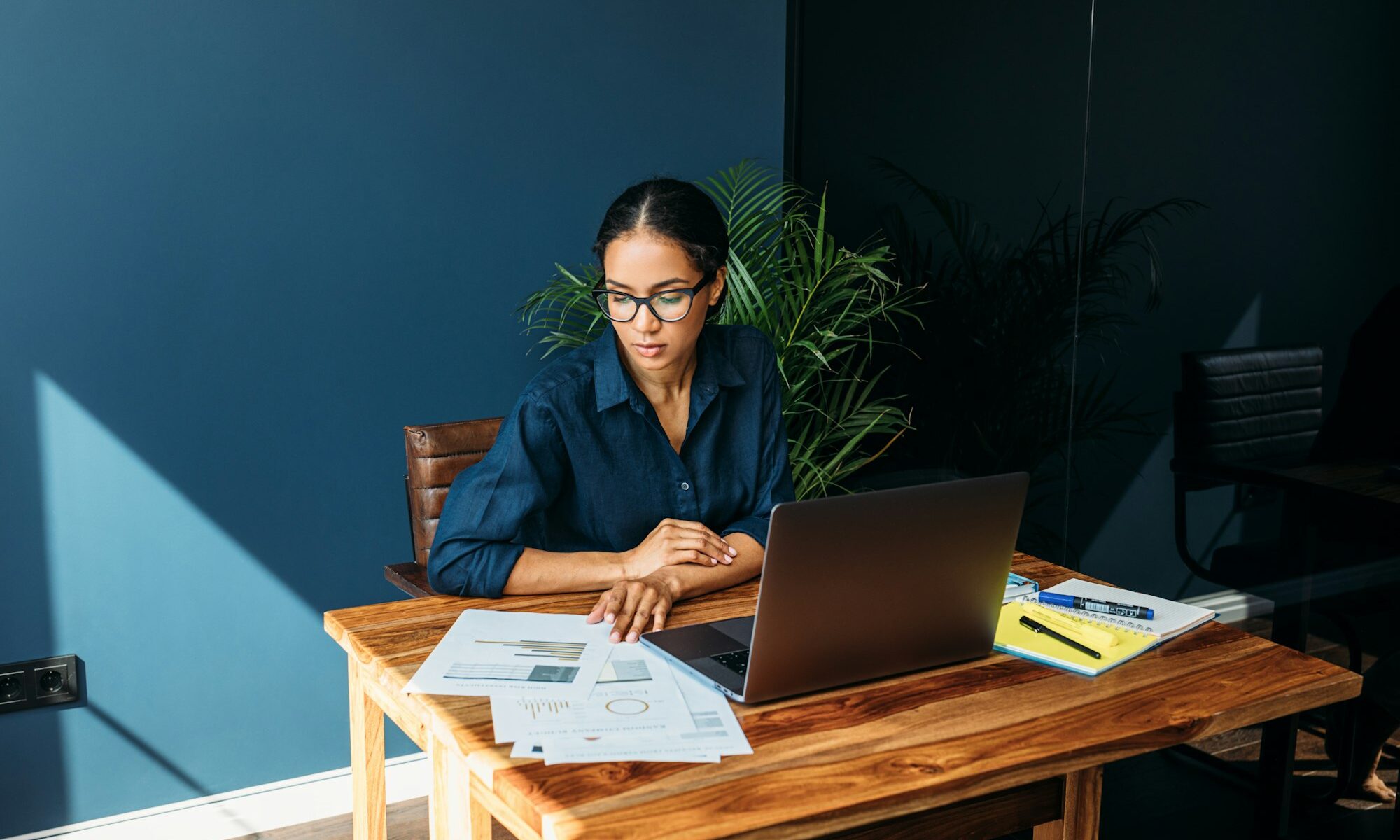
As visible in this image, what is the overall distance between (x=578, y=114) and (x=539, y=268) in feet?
1.41

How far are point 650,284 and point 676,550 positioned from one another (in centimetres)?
44

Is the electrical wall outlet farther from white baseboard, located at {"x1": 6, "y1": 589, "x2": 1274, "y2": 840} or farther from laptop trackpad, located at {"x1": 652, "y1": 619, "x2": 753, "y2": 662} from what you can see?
laptop trackpad, located at {"x1": 652, "y1": 619, "x2": 753, "y2": 662}

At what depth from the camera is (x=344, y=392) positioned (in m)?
2.87

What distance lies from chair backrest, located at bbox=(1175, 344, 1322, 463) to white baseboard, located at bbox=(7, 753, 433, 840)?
1.95 metres

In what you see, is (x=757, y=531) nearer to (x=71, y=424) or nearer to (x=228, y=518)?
(x=228, y=518)

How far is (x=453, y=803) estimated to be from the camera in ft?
4.48

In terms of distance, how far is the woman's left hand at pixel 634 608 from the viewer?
5.24 ft

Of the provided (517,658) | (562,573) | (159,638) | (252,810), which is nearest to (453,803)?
(517,658)

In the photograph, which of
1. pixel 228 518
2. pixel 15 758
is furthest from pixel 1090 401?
pixel 15 758

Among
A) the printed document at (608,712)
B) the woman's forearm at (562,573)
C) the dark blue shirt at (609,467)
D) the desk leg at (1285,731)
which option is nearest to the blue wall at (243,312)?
the dark blue shirt at (609,467)

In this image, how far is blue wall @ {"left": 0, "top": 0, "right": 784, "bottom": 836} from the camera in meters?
2.54

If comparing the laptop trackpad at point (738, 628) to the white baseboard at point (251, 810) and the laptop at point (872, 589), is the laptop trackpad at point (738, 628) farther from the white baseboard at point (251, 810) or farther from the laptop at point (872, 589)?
the white baseboard at point (251, 810)

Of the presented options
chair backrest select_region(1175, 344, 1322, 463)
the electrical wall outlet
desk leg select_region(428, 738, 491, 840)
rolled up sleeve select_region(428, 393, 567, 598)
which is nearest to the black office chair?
chair backrest select_region(1175, 344, 1322, 463)

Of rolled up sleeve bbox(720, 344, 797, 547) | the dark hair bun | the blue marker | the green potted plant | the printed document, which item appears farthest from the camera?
the green potted plant
